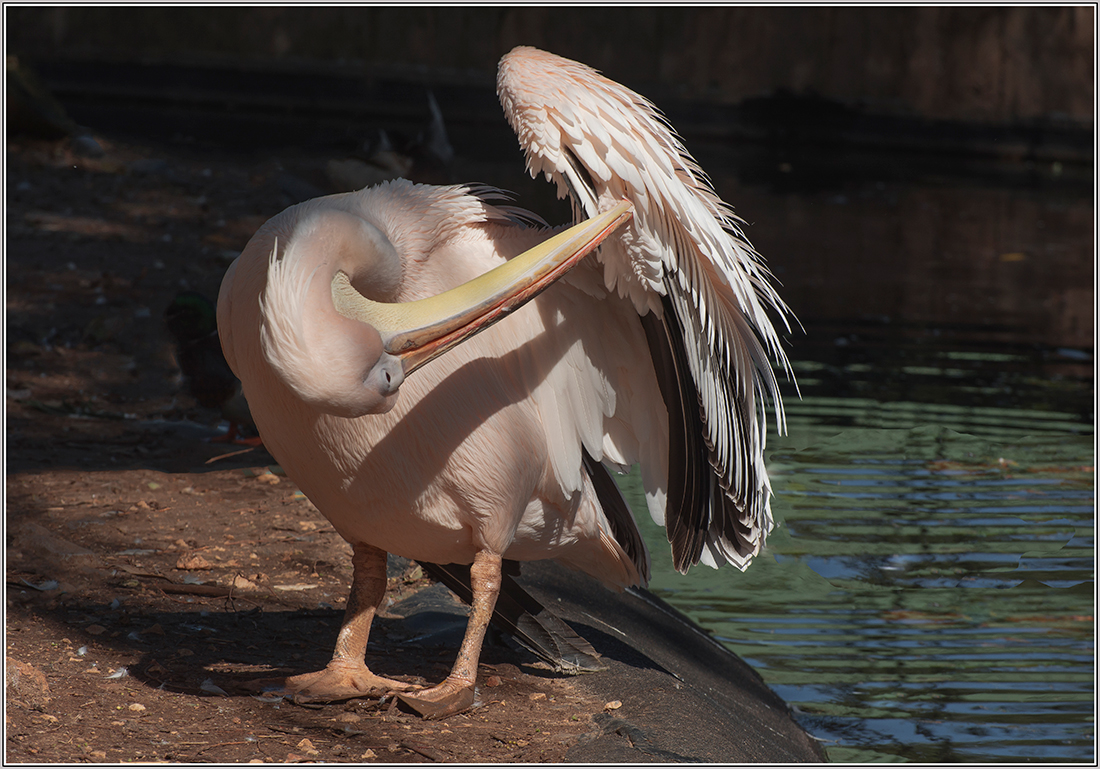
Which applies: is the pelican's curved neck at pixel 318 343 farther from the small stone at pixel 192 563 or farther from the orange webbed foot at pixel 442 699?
the small stone at pixel 192 563

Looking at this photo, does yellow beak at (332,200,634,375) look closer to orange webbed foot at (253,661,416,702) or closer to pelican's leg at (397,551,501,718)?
pelican's leg at (397,551,501,718)

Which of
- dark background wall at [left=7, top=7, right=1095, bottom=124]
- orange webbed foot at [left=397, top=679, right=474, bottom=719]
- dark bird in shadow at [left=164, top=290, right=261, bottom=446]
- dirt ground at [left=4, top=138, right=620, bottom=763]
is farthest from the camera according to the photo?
dark background wall at [left=7, top=7, right=1095, bottom=124]

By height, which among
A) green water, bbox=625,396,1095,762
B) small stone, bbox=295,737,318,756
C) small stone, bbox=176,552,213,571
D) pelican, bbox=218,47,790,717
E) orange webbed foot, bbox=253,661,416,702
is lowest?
green water, bbox=625,396,1095,762

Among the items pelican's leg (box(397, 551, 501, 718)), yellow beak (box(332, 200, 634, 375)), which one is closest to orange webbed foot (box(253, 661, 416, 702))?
pelican's leg (box(397, 551, 501, 718))

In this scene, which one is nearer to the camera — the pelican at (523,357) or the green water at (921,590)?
the pelican at (523,357)

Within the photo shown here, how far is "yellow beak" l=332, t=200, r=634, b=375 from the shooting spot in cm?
236

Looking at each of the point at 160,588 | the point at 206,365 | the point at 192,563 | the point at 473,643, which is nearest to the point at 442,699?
the point at 473,643

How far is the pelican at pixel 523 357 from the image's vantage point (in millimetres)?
2520

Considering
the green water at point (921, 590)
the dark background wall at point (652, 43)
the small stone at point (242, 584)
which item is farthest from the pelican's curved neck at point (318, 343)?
the dark background wall at point (652, 43)

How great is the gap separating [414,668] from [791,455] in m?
3.31

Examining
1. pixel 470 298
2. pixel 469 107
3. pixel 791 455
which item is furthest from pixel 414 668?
pixel 469 107

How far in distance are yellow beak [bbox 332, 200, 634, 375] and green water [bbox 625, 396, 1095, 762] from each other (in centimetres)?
226

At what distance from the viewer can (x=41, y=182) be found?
33.3 feet

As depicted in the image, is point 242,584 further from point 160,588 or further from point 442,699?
point 442,699
